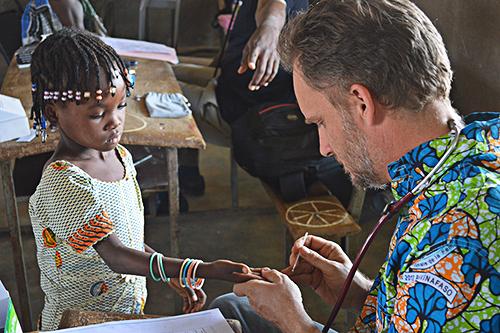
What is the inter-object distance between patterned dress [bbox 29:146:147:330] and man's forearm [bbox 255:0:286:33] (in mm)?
1036

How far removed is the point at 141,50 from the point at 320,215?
1358 mm

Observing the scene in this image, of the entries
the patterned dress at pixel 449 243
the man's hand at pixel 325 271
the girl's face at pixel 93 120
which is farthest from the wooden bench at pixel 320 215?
the patterned dress at pixel 449 243

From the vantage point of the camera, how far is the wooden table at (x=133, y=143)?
2547 mm

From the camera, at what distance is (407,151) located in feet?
4.71

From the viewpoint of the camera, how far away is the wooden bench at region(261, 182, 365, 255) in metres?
2.86

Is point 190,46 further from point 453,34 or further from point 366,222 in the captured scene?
point 453,34

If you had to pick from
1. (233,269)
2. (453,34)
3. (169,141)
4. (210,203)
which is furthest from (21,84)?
(453,34)

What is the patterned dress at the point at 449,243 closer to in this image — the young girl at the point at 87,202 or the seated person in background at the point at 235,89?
the young girl at the point at 87,202

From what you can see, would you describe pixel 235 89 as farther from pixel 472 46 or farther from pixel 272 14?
pixel 472 46

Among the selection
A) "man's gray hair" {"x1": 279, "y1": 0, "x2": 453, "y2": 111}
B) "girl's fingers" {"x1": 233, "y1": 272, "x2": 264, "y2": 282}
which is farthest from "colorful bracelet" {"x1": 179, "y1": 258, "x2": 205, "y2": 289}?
"man's gray hair" {"x1": 279, "y1": 0, "x2": 453, "y2": 111}

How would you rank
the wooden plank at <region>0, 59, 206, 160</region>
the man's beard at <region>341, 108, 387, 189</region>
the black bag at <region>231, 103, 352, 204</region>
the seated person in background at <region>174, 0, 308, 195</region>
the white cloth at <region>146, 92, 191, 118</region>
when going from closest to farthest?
the man's beard at <region>341, 108, 387, 189</region>
the wooden plank at <region>0, 59, 206, 160</region>
the white cloth at <region>146, 92, 191, 118</region>
the black bag at <region>231, 103, 352, 204</region>
the seated person in background at <region>174, 0, 308, 195</region>

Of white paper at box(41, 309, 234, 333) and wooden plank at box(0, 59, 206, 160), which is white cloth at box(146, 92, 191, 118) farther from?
white paper at box(41, 309, 234, 333)

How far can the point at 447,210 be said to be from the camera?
1281mm

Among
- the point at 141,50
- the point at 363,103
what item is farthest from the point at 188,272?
the point at 141,50
